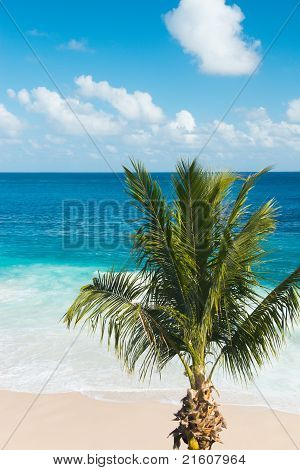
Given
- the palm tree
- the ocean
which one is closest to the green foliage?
the palm tree

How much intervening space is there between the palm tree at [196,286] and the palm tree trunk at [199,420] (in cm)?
1

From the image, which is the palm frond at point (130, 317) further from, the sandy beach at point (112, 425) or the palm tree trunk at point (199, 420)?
the sandy beach at point (112, 425)

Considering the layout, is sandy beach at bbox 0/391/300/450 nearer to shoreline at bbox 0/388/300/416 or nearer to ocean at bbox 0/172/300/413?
shoreline at bbox 0/388/300/416

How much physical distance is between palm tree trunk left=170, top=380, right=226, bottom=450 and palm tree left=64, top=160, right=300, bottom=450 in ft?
0.04

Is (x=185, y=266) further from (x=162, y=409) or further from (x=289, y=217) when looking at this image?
(x=289, y=217)

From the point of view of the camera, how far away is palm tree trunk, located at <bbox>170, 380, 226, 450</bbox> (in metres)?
6.84

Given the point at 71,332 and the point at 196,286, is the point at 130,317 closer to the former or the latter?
the point at 196,286

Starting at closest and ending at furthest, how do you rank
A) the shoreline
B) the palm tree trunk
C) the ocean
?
the palm tree trunk → the shoreline → the ocean

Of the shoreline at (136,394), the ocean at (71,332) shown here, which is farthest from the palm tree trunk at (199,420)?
the shoreline at (136,394)

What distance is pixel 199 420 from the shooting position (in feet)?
22.4

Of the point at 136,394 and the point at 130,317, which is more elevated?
the point at 130,317

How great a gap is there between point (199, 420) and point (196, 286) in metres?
1.82

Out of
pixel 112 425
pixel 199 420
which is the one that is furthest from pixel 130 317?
pixel 112 425

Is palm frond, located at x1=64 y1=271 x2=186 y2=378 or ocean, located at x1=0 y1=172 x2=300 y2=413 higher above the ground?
palm frond, located at x1=64 y1=271 x2=186 y2=378
